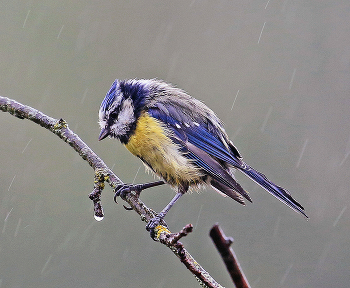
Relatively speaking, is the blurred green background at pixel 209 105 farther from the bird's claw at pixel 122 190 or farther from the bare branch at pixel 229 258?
the bare branch at pixel 229 258

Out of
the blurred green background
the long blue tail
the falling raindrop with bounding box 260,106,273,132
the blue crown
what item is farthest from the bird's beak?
the falling raindrop with bounding box 260,106,273,132

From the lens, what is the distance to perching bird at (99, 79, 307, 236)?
293 cm

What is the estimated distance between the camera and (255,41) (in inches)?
288

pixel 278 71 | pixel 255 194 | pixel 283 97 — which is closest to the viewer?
pixel 255 194

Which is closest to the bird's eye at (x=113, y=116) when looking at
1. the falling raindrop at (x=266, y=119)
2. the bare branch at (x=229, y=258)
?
the bare branch at (x=229, y=258)

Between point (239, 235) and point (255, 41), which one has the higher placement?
point (255, 41)

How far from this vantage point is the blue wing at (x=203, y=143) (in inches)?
117

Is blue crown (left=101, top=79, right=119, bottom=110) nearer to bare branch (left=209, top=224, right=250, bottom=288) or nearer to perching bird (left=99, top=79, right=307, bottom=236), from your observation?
perching bird (left=99, top=79, right=307, bottom=236)

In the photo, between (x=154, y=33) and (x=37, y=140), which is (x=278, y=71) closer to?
(x=154, y=33)

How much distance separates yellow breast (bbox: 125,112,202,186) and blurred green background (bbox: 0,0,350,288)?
194cm

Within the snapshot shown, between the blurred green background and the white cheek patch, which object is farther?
Answer: the blurred green background

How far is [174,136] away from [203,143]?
21 cm

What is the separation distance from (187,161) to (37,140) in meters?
3.59

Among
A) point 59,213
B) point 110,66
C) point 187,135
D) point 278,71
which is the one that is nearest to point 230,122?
point 278,71
